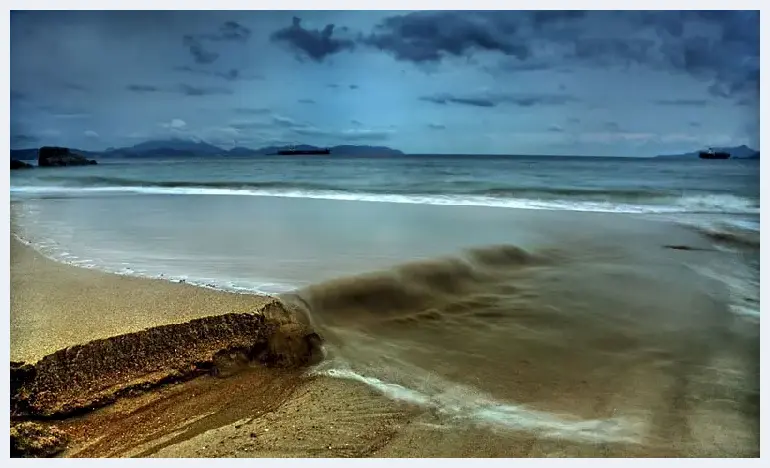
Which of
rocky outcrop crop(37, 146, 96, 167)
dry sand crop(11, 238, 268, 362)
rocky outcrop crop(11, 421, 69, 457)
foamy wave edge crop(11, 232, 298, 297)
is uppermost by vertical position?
rocky outcrop crop(37, 146, 96, 167)

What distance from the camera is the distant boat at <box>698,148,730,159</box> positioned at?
96.5 inches

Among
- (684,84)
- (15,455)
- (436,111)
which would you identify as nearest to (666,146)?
(684,84)

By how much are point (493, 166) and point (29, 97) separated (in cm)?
264

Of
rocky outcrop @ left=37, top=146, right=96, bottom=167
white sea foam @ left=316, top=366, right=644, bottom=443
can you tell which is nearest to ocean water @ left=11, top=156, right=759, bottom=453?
white sea foam @ left=316, top=366, right=644, bottom=443

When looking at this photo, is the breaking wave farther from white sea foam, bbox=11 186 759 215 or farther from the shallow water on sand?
the shallow water on sand

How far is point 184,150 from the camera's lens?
3.26m

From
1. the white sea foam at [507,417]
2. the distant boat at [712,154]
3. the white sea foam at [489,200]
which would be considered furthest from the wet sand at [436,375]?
the white sea foam at [489,200]

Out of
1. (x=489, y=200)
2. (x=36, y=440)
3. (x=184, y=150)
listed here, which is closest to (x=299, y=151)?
(x=184, y=150)

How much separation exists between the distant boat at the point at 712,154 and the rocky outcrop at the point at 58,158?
3.10 m

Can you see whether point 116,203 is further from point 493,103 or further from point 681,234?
point 681,234

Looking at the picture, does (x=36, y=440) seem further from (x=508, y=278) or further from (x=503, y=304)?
(x=508, y=278)

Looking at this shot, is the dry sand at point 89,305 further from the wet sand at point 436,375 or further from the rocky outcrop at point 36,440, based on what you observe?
the rocky outcrop at point 36,440

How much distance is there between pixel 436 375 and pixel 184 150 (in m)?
2.51

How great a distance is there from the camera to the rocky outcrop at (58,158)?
288cm
